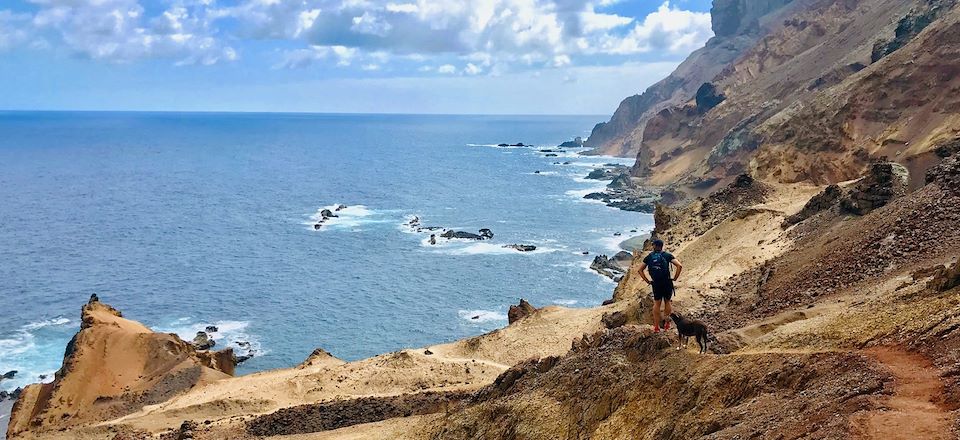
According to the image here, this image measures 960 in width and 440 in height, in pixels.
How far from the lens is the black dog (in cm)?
1523

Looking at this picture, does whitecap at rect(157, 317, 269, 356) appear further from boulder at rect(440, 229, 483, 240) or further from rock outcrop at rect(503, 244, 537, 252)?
boulder at rect(440, 229, 483, 240)

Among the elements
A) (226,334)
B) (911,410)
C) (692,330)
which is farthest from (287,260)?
(911,410)

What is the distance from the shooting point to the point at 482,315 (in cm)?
6034

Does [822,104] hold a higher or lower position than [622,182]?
higher

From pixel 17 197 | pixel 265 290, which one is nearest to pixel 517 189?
pixel 265 290

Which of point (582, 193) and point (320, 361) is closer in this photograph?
point (320, 361)

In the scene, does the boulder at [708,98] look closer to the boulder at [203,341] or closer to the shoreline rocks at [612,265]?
the shoreline rocks at [612,265]

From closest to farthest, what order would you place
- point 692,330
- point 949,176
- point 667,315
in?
point 692,330, point 667,315, point 949,176

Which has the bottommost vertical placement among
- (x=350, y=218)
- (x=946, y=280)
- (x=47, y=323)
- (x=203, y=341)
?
(x=47, y=323)

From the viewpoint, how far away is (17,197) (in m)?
122

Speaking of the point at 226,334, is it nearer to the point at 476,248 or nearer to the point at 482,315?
the point at 482,315

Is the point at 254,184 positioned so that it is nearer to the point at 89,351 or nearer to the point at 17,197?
the point at 17,197

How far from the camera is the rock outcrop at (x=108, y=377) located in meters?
34.9

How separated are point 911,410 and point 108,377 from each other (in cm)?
3573
